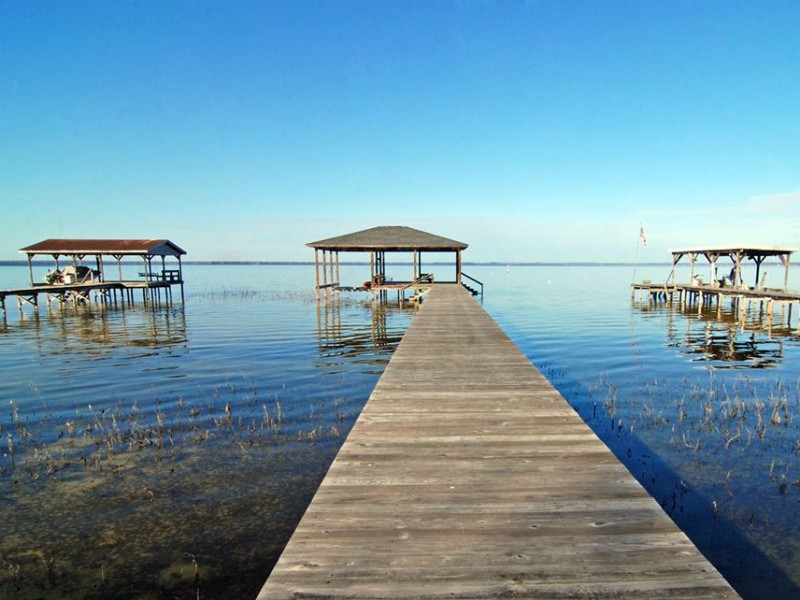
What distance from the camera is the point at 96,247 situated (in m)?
35.6

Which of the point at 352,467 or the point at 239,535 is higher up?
the point at 352,467

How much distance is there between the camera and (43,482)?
6.31 meters

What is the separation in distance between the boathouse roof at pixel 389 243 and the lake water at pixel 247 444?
13751 millimetres

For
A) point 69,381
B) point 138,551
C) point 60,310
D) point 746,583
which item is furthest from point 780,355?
point 60,310

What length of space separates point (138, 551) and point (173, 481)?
162 centimetres

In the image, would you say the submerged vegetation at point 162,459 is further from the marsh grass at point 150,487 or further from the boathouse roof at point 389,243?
the boathouse roof at point 389,243

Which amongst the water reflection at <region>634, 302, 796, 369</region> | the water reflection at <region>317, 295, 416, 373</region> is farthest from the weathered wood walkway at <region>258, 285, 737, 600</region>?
the water reflection at <region>634, 302, 796, 369</region>

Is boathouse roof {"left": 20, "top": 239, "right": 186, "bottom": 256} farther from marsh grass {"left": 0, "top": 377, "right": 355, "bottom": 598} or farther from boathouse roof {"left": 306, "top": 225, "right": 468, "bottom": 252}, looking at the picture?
marsh grass {"left": 0, "top": 377, "right": 355, "bottom": 598}

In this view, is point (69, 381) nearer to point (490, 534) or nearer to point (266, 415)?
point (266, 415)

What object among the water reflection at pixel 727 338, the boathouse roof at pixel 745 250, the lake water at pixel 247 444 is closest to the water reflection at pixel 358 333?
the lake water at pixel 247 444

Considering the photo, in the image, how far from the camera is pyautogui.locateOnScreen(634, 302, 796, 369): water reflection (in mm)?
14620

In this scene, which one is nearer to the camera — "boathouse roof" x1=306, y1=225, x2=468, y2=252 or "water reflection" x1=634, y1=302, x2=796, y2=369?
"water reflection" x1=634, y1=302, x2=796, y2=369

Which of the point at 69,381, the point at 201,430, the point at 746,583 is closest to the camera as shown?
the point at 746,583

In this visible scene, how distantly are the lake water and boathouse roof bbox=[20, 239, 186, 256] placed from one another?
18725 millimetres
